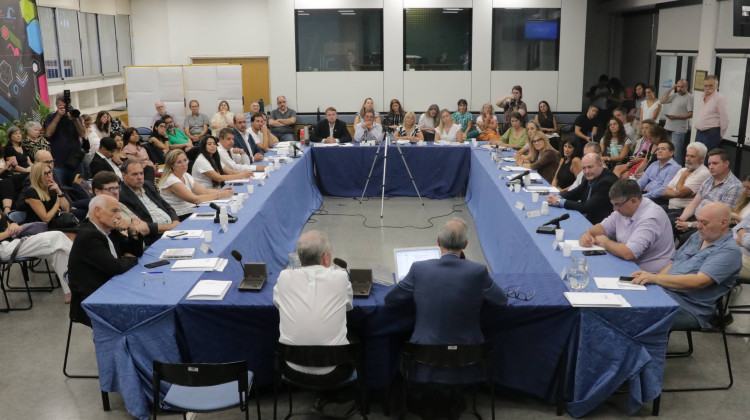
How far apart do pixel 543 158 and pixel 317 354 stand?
471 centimetres

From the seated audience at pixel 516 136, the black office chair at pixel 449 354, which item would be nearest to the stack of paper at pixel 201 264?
the black office chair at pixel 449 354

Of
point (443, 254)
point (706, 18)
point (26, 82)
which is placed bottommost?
point (443, 254)

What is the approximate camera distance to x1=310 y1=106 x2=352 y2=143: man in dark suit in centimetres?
972

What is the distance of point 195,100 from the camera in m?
10.8

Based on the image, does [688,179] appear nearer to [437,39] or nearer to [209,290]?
[209,290]

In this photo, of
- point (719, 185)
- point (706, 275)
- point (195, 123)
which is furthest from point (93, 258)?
point (195, 123)

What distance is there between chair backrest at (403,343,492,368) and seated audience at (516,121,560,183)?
438 centimetres

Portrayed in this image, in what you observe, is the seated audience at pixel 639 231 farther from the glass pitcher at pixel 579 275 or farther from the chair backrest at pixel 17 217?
the chair backrest at pixel 17 217

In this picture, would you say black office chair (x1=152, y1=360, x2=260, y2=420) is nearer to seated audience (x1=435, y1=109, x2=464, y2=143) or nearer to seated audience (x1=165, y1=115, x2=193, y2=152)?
seated audience (x1=435, y1=109, x2=464, y2=143)

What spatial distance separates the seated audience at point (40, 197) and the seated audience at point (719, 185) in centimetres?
517

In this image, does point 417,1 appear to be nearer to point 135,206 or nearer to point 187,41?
point 187,41

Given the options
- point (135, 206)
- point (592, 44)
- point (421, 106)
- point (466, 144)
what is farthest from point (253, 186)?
point (592, 44)

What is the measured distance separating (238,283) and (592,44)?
40.1ft

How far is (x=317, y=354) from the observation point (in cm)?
317
